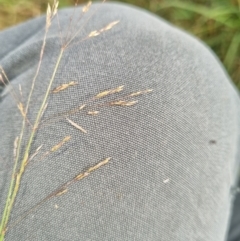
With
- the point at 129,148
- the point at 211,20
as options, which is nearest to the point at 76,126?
the point at 129,148

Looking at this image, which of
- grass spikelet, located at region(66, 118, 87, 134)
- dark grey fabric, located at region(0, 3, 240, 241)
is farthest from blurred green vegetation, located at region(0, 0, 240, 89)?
grass spikelet, located at region(66, 118, 87, 134)

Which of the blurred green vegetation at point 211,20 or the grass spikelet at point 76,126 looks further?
the blurred green vegetation at point 211,20

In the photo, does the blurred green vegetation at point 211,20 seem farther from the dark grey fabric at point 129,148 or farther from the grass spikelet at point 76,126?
the grass spikelet at point 76,126

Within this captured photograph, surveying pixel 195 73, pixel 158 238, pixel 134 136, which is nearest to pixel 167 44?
pixel 195 73

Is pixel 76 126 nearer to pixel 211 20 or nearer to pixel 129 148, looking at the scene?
pixel 129 148

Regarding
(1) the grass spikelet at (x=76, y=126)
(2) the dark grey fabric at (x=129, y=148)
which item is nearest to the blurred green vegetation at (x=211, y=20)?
(2) the dark grey fabric at (x=129, y=148)

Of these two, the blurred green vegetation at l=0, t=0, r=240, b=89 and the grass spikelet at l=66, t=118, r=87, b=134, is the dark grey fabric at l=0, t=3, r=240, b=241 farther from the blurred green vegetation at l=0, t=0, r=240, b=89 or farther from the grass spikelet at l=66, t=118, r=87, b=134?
the blurred green vegetation at l=0, t=0, r=240, b=89
